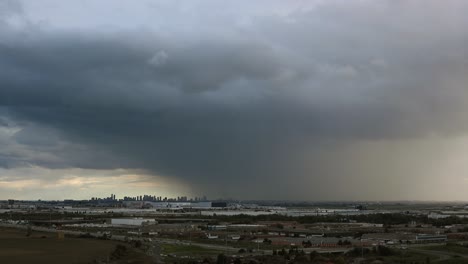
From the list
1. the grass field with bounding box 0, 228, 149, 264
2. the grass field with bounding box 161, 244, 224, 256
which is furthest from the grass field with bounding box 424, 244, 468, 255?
the grass field with bounding box 0, 228, 149, 264

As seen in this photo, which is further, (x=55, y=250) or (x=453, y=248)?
(x=453, y=248)

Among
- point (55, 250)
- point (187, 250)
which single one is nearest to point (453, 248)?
point (187, 250)

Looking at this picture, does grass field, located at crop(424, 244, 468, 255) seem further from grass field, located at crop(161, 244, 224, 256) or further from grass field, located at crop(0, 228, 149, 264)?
grass field, located at crop(0, 228, 149, 264)

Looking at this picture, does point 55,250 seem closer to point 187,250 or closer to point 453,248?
point 187,250

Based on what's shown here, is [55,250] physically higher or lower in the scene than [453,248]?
higher

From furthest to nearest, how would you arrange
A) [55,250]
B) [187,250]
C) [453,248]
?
[453,248] < [187,250] < [55,250]

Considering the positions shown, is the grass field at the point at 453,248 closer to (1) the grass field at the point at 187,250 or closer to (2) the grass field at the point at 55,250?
(1) the grass field at the point at 187,250

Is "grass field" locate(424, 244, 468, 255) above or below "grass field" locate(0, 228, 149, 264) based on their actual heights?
below

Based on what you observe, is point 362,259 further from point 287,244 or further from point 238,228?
point 238,228
